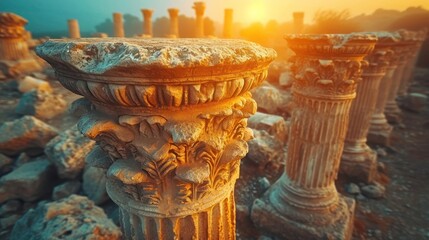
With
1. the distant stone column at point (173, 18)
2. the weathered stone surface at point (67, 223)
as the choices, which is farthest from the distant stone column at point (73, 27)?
the weathered stone surface at point (67, 223)

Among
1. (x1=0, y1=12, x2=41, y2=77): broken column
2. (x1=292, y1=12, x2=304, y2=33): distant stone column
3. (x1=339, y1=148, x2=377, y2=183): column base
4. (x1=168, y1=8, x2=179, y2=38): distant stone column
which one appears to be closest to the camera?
(x1=339, y1=148, x2=377, y2=183): column base

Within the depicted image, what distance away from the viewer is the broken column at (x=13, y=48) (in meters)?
9.41

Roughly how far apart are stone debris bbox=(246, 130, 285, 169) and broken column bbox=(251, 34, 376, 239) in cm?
105

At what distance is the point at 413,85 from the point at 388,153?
1100cm

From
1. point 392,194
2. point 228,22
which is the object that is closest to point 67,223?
point 392,194

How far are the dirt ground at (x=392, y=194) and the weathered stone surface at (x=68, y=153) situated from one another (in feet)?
6.16

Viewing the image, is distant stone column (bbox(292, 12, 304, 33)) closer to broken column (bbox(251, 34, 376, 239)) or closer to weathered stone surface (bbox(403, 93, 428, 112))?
weathered stone surface (bbox(403, 93, 428, 112))

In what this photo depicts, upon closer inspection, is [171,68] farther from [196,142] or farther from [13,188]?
[13,188]

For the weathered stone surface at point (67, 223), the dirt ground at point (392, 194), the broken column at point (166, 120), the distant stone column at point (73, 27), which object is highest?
the distant stone column at point (73, 27)

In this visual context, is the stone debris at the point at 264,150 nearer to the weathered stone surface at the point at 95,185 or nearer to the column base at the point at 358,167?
the column base at the point at 358,167

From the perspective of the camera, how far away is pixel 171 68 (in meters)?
0.93

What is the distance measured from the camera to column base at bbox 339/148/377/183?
193 inches

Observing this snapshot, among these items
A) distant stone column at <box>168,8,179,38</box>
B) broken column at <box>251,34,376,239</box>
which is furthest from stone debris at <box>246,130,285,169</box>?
distant stone column at <box>168,8,179,38</box>

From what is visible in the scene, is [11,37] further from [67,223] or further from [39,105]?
[67,223]
